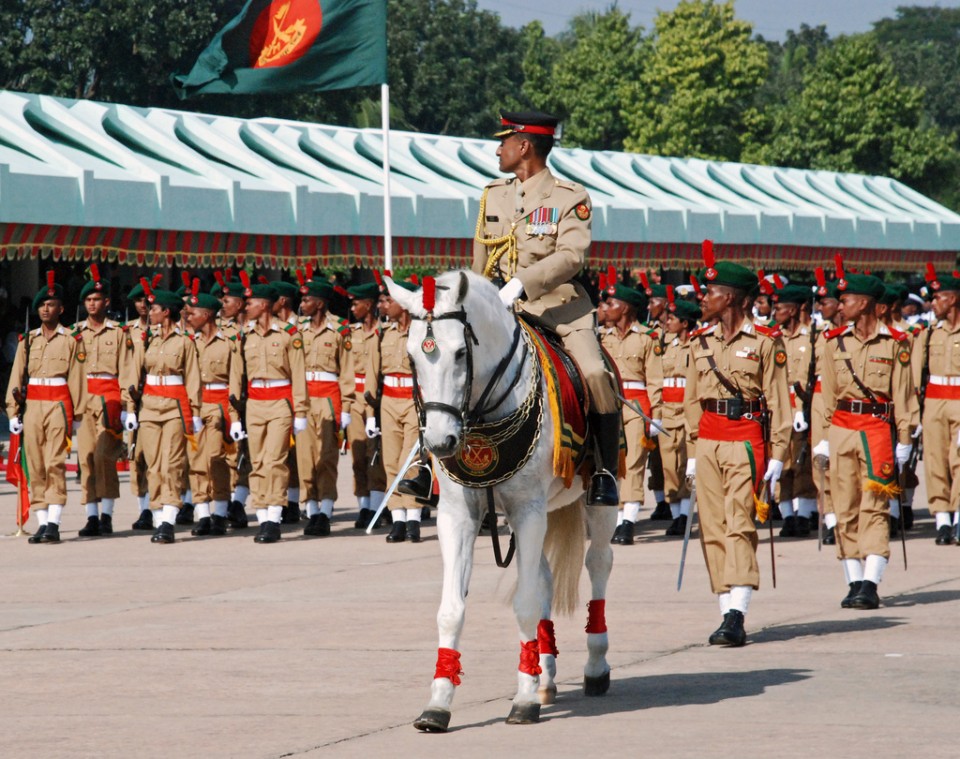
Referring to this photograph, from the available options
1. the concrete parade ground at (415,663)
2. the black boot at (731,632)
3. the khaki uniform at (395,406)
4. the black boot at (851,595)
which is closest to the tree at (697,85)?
the khaki uniform at (395,406)

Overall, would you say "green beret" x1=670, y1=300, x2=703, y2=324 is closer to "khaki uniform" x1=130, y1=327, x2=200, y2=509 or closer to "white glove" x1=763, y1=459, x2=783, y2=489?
"khaki uniform" x1=130, y1=327, x2=200, y2=509

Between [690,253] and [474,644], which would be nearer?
[474,644]

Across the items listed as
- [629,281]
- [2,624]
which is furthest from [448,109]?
[2,624]

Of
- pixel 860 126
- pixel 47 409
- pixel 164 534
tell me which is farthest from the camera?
pixel 860 126

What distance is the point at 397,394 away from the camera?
15.7 metres

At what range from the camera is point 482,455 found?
24.9ft

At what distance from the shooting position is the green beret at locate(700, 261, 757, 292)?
9.94 meters

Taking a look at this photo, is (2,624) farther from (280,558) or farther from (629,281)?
(629,281)

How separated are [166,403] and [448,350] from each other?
8.86 m

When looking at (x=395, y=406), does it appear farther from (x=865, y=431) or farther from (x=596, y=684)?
(x=596, y=684)

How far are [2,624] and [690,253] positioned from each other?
3015cm

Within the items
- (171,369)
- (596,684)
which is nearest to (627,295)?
(171,369)

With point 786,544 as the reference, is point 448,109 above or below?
above

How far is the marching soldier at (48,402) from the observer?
49.8 feet
